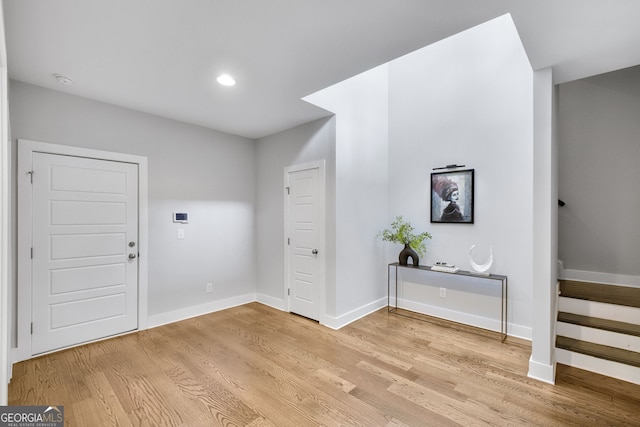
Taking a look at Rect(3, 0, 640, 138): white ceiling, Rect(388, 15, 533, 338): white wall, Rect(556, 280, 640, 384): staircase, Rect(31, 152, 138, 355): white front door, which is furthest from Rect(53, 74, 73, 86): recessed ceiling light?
Rect(556, 280, 640, 384): staircase

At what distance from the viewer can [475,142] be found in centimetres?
369

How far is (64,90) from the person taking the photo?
2.93 meters

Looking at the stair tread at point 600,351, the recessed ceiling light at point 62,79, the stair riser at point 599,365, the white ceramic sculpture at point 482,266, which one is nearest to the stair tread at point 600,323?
the stair tread at point 600,351

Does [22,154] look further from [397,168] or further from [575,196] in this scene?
[575,196]

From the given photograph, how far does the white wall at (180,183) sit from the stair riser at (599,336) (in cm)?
395

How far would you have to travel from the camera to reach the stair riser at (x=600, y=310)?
2689mm

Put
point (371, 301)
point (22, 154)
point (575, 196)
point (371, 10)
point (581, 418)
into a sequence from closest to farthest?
point (371, 10) → point (581, 418) → point (22, 154) → point (575, 196) → point (371, 301)

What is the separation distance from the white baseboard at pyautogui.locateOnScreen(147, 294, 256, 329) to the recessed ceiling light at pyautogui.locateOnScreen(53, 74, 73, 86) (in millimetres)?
2660

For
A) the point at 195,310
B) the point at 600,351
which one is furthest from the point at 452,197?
the point at 195,310

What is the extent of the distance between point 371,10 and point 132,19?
153cm

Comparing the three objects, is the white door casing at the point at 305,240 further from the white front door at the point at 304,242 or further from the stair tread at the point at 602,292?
the stair tread at the point at 602,292

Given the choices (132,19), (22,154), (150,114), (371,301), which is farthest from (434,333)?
(22,154)

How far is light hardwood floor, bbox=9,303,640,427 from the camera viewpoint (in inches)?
79.1

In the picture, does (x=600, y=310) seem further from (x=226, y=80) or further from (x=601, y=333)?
(x=226, y=80)
